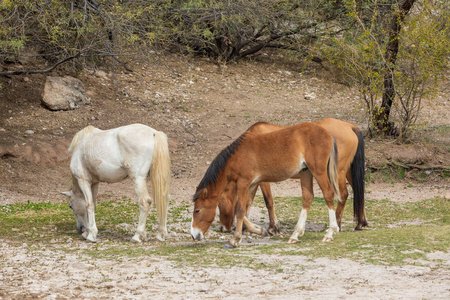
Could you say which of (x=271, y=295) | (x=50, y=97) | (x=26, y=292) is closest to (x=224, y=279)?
(x=271, y=295)

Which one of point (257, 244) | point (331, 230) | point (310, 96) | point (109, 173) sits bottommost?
point (257, 244)

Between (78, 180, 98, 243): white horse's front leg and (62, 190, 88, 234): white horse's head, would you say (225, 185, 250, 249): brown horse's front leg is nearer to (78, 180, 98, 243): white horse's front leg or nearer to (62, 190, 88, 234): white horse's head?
(78, 180, 98, 243): white horse's front leg

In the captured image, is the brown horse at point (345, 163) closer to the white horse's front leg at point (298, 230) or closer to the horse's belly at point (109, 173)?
the white horse's front leg at point (298, 230)

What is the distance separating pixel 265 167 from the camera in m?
7.27

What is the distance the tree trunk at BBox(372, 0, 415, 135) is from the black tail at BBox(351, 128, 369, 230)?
5.42m

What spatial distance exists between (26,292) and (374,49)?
10.7 m

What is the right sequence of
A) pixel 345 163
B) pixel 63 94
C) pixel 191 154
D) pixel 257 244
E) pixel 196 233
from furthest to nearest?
1. pixel 63 94
2. pixel 191 154
3. pixel 345 163
4. pixel 257 244
5. pixel 196 233

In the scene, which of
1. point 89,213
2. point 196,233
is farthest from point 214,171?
point 89,213

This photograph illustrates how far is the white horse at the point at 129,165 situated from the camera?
7.62m

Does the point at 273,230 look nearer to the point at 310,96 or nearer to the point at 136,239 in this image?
the point at 136,239

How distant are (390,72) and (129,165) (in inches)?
320

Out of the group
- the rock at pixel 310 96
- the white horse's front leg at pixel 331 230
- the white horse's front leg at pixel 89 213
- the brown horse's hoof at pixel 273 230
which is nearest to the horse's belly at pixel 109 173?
the white horse's front leg at pixel 89 213

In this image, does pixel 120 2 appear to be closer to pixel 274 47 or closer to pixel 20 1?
pixel 20 1

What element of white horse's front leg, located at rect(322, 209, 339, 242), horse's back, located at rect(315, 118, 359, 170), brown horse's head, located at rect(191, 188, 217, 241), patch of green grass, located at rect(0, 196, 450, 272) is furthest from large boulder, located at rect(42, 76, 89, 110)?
white horse's front leg, located at rect(322, 209, 339, 242)
